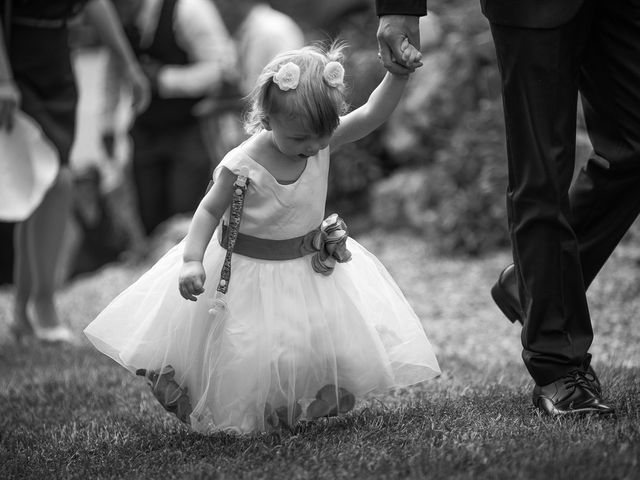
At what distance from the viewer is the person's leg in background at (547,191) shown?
2.79m

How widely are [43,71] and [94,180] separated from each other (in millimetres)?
4128

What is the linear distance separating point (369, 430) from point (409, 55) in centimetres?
111

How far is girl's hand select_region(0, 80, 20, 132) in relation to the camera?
15.2 ft

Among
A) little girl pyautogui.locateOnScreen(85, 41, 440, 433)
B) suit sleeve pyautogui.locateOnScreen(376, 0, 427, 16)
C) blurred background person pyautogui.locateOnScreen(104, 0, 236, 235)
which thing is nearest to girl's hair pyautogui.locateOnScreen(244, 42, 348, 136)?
little girl pyautogui.locateOnScreen(85, 41, 440, 433)

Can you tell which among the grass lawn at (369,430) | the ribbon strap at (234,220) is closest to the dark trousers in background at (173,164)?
the grass lawn at (369,430)

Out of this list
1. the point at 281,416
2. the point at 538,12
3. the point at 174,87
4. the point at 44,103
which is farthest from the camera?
the point at 174,87

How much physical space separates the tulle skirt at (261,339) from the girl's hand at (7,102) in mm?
1971

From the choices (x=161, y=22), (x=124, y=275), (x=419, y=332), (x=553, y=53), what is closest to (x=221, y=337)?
(x=419, y=332)

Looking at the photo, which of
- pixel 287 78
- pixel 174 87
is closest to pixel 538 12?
pixel 287 78

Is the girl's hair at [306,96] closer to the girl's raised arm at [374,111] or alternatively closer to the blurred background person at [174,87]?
the girl's raised arm at [374,111]

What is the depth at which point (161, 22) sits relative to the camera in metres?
6.91

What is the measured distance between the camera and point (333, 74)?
288 centimetres

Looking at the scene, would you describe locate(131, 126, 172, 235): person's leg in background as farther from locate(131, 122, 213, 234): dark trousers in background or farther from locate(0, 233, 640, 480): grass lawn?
locate(0, 233, 640, 480): grass lawn

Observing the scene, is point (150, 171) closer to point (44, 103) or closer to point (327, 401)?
point (44, 103)
